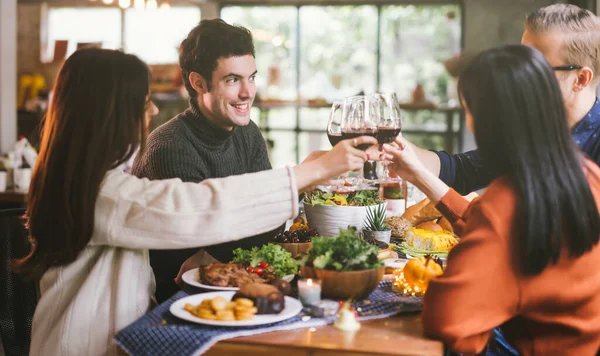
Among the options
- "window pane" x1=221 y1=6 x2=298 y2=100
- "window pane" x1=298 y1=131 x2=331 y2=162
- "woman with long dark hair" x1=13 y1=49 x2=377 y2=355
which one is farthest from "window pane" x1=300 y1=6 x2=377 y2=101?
"woman with long dark hair" x1=13 y1=49 x2=377 y2=355

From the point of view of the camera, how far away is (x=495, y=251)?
139 cm

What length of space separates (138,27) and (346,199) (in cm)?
890

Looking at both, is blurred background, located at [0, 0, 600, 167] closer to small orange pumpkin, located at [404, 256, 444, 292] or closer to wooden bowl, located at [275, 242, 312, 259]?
wooden bowl, located at [275, 242, 312, 259]

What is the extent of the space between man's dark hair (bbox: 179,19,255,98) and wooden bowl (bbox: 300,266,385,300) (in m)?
1.21

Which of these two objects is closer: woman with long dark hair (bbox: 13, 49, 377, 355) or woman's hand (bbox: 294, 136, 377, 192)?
woman with long dark hair (bbox: 13, 49, 377, 355)

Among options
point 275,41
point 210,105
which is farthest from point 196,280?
point 275,41

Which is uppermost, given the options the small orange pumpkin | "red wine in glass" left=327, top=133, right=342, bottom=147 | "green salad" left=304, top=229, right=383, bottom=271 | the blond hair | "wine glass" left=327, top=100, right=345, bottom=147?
the blond hair

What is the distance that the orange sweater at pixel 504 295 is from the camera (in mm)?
1389

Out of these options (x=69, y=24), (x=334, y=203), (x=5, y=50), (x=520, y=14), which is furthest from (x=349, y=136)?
(x=69, y=24)

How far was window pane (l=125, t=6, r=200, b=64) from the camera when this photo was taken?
10516 millimetres

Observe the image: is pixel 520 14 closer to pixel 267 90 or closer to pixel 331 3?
pixel 331 3

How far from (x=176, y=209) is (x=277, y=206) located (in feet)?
0.80

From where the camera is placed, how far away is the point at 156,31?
1055 centimetres

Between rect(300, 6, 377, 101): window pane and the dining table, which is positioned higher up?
rect(300, 6, 377, 101): window pane
